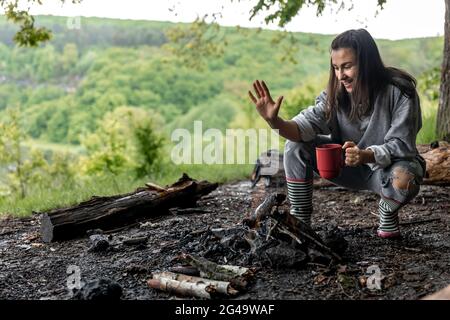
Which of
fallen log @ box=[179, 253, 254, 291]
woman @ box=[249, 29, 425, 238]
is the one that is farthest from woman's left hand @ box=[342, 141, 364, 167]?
fallen log @ box=[179, 253, 254, 291]

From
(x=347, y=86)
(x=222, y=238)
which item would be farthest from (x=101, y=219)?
(x=347, y=86)

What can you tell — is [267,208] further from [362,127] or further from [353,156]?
[362,127]

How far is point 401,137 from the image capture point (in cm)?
357

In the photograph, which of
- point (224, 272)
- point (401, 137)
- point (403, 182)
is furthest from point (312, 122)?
point (224, 272)

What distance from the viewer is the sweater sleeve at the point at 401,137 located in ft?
11.7

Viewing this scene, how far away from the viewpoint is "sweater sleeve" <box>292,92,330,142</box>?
12.6 feet

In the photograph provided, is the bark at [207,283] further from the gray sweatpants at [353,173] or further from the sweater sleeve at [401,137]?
the sweater sleeve at [401,137]

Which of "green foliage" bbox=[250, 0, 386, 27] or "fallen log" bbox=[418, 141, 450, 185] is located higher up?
"green foliage" bbox=[250, 0, 386, 27]

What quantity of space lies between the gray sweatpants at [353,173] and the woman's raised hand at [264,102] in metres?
0.44

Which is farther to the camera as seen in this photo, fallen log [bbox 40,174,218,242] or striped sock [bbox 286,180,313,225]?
fallen log [bbox 40,174,218,242]

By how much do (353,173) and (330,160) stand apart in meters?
0.48

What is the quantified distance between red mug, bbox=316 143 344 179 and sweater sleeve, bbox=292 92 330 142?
301mm

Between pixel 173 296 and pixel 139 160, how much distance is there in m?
7.01

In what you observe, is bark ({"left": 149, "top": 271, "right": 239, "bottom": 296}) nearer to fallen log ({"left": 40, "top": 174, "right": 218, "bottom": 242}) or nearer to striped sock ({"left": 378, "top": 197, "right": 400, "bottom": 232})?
striped sock ({"left": 378, "top": 197, "right": 400, "bottom": 232})
